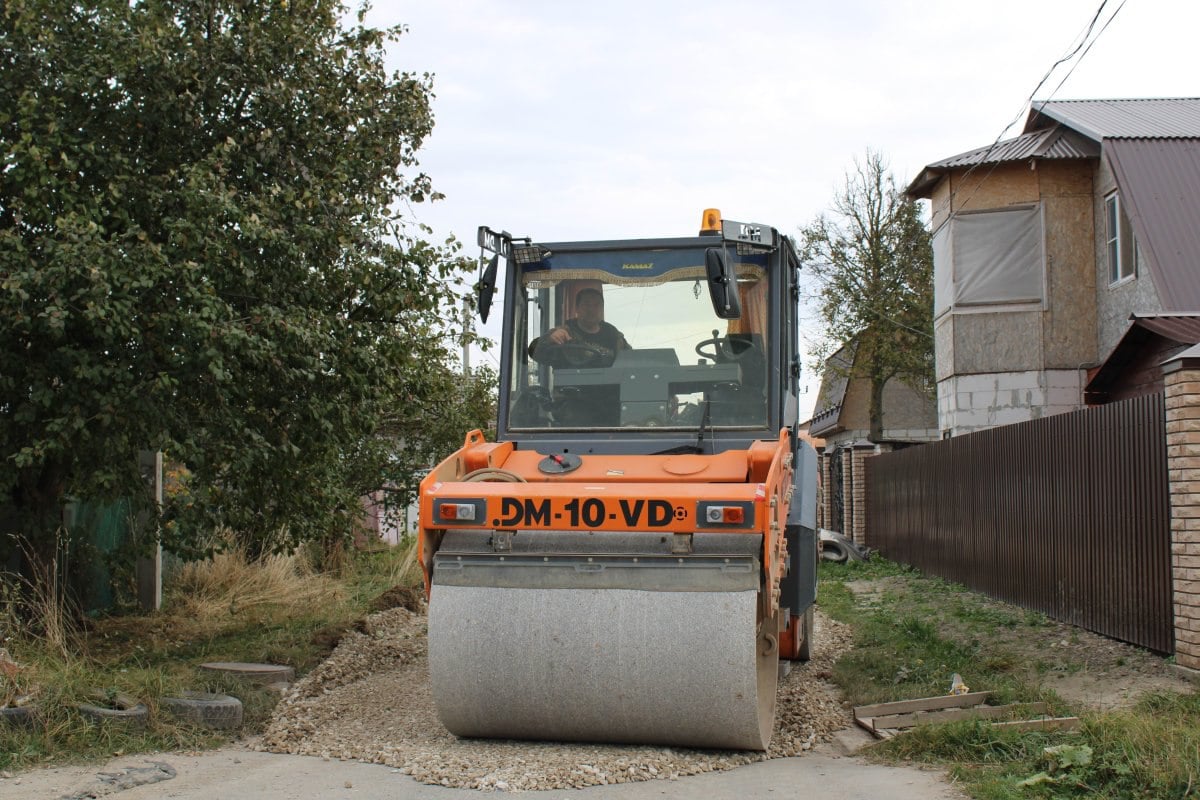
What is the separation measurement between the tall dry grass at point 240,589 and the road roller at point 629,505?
6.04 metres

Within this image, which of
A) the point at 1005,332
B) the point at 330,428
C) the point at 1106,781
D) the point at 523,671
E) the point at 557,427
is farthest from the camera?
the point at 1005,332

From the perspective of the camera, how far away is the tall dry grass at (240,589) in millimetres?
13047

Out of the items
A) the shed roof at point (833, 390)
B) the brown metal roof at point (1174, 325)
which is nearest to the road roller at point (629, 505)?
the brown metal roof at point (1174, 325)

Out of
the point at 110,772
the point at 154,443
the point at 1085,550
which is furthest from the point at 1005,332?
the point at 110,772

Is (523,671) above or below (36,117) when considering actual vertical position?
below

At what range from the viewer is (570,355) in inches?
314

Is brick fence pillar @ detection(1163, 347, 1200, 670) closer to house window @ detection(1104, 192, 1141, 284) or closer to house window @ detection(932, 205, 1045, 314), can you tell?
house window @ detection(1104, 192, 1141, 284)

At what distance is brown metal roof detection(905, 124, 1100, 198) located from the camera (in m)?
19.7

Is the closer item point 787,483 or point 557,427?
point 787,483

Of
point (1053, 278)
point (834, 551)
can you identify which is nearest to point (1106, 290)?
point (1053, 278)

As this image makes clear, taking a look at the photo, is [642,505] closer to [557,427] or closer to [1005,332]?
[557,427]

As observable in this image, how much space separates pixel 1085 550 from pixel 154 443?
775 cm

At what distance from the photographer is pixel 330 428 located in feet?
33.3

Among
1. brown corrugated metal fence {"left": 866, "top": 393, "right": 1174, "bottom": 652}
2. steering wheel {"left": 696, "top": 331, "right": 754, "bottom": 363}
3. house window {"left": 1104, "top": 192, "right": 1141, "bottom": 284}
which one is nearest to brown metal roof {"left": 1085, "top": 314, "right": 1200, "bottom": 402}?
house window {"left": 1104, "top": 192, "right": 1141, "bottom": 284}
